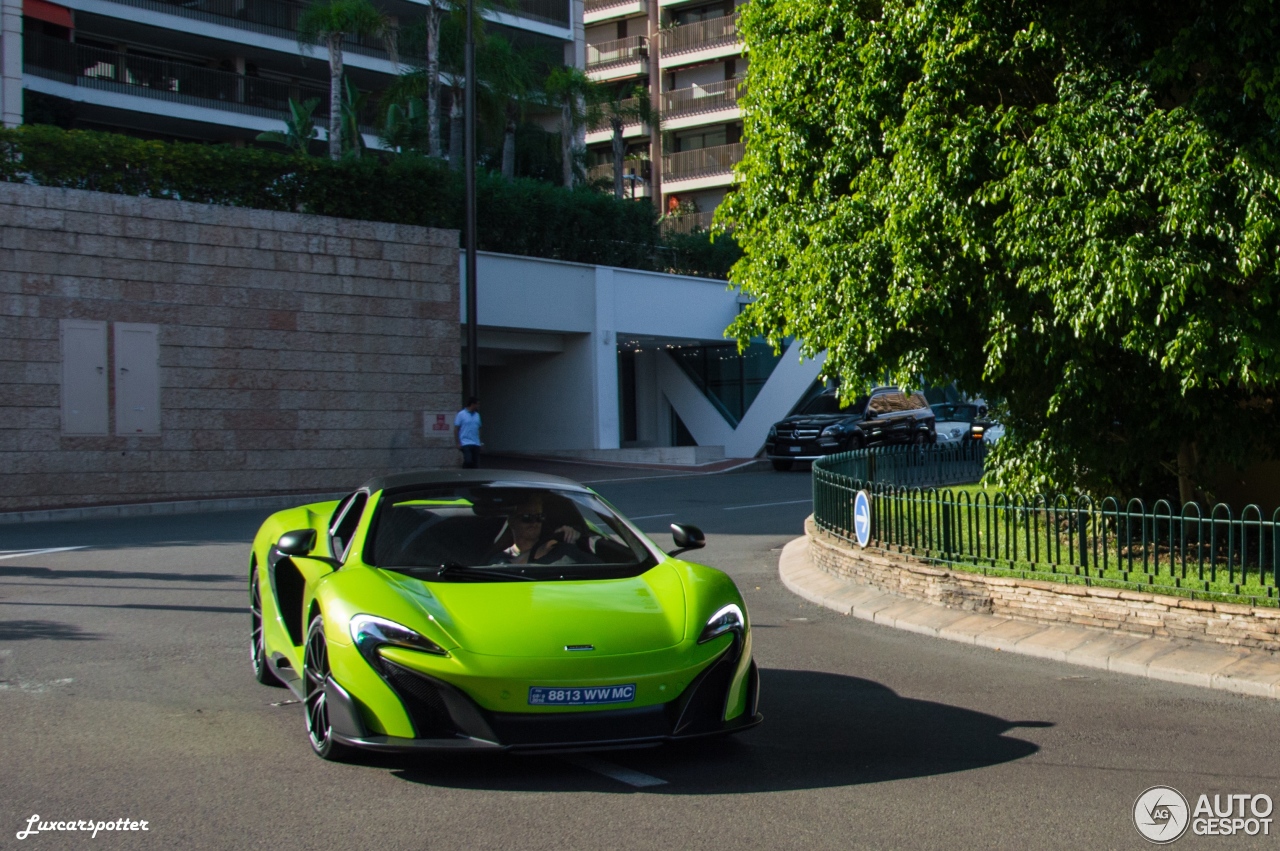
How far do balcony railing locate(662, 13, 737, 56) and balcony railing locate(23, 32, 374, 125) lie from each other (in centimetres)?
2327

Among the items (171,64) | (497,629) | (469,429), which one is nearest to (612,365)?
(469,429)

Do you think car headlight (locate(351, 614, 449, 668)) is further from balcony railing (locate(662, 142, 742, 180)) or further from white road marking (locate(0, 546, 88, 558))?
balcony railing (locate(662, 142, 742, 180))

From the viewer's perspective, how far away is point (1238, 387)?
33.4ft

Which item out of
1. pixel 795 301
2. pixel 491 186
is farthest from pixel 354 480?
pixel 795 301

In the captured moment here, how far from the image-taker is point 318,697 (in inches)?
218

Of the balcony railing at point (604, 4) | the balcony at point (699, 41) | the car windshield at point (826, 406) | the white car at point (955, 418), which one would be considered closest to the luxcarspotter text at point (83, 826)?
the white car at point (955, 418)

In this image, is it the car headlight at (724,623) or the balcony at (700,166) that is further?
the balcony at (700,166)

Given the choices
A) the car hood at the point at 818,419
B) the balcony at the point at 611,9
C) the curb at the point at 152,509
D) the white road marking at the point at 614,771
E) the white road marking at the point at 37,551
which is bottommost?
the curb at the point at 152,509

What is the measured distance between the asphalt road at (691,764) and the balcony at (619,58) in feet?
177

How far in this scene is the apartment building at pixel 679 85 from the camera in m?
57.2

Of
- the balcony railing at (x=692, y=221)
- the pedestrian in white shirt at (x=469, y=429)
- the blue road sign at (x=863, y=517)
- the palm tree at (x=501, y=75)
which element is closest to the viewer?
the blue road sign at (x=863, y=517)

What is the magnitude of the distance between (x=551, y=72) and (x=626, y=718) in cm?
3817

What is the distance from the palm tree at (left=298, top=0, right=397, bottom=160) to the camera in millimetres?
32375

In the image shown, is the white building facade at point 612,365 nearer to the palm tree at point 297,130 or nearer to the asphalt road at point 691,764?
the palm tree at point 297,130
